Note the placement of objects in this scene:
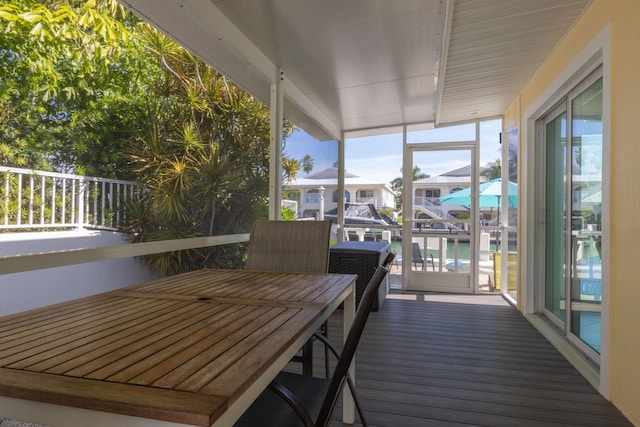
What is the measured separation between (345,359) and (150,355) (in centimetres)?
49

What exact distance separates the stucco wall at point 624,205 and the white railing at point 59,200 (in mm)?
2866

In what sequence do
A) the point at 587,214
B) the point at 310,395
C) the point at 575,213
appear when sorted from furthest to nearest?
the point at 575,213
the point at 587,214
the point at 310,395

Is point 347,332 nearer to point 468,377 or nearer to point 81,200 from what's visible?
point 468,377

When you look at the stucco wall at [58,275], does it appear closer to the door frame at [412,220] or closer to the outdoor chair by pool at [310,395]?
the outdoor chair by pool at [310,395]

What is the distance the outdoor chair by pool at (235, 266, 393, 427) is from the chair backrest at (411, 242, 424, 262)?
4745mm

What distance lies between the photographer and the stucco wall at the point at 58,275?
1.67 m

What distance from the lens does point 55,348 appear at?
2.98 ft

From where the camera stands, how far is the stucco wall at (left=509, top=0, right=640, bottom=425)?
205cm

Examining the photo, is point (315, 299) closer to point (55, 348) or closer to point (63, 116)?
point (55, 348)

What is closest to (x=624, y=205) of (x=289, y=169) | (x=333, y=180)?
(x=289, y=169)

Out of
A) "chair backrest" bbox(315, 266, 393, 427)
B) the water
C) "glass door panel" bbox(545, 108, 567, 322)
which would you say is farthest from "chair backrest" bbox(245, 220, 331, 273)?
the water

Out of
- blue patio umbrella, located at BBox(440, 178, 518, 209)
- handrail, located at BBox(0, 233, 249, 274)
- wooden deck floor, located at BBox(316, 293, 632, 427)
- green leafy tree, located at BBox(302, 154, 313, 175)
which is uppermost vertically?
green leafy tree, located at BBox(302, 154, 313, 175)

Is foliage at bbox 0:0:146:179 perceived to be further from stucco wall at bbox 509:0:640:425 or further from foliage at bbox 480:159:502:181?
foliage at bbox 480:159:502:181

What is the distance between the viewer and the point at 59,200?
6.32ft
